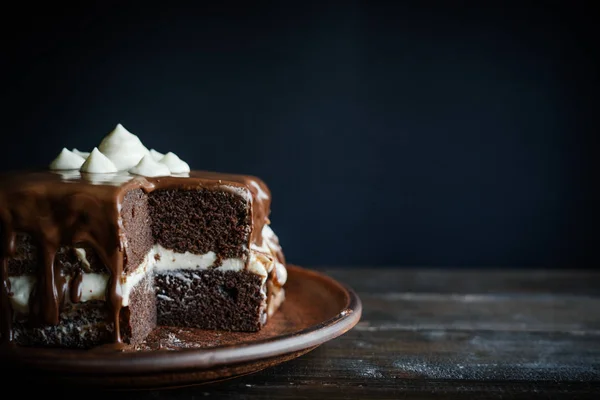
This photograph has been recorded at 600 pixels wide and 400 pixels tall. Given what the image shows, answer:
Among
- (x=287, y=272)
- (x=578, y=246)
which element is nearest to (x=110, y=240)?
(x=287, y=272)

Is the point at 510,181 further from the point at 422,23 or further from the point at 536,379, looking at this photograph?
the point at 536,379

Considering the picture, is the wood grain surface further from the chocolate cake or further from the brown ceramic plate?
the chocolate cake

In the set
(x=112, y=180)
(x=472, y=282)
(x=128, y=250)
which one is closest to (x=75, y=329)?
(x=128, y=250)

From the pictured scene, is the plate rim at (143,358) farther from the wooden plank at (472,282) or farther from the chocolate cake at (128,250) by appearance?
the wooden plank at (472,282)

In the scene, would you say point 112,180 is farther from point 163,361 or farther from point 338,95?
point 338,95

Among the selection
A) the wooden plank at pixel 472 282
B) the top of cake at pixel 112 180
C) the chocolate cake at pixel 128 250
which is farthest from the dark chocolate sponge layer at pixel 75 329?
the wooden plank at pixel 472 282

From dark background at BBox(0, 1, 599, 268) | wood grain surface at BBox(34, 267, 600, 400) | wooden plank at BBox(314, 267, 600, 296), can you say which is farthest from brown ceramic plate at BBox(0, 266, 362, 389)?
dark background at BBox(0, 1, 599, 268)

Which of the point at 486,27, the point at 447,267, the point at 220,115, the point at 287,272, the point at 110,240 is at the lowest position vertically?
the point at 447,267
